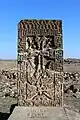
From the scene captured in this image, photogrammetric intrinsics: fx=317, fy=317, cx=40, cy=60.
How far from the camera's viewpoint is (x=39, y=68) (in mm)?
7520

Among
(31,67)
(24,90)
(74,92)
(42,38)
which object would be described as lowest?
(74,92)

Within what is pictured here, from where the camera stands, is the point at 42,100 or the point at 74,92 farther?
the point at 74,92

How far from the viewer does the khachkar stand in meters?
7.42

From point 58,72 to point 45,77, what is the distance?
33cm

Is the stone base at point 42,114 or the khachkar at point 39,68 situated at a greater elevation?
the khachkar at point 39,68

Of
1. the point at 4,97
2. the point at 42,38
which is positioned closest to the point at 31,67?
the point at 42,38

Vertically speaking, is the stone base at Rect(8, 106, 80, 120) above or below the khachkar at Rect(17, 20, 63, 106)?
below

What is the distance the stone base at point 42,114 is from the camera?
6.58m

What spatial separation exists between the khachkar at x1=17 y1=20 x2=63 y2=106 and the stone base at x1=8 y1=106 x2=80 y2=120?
0.86ft

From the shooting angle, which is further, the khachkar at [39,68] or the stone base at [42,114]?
the khachkar at [39,68]

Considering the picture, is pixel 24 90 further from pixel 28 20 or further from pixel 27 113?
pixel 28 20

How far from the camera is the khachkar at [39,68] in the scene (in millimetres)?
7422

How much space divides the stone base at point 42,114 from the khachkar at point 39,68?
26 cm

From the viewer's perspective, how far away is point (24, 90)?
7.43 m
